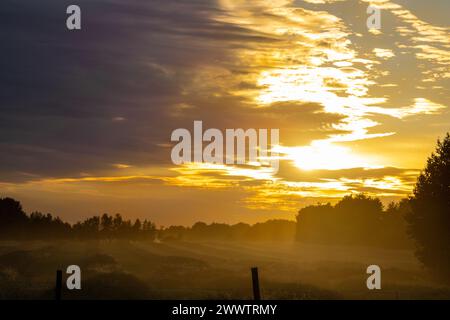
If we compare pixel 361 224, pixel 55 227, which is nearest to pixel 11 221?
pixel 55 227

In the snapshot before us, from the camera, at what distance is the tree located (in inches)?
2071

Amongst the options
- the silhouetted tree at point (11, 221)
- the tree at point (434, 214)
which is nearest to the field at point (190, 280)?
the tree at point (434, 214)

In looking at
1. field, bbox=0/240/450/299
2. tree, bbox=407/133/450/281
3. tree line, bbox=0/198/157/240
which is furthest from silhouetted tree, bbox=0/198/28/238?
tree, bbox=407/133/450/281

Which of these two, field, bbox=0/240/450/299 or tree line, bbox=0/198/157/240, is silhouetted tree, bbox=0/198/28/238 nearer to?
tree line, bbox=0/198/157/240

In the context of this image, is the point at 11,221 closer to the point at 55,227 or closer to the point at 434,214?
the point at 55,227

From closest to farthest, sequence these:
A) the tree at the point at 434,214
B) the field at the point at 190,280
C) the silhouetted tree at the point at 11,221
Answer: the field at the point at 190,280 → the tree at the point at 434,214 → the silhouetted tree at the point at 11,221

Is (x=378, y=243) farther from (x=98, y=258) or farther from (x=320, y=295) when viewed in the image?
(x=320, y=295)

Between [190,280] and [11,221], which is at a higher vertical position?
[11,221]

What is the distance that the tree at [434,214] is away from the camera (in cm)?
5259

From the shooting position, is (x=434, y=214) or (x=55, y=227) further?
(x=55, y=227)

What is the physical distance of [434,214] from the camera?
176 feet

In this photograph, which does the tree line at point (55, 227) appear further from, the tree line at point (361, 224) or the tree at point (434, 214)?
the tree at point (434, 214)

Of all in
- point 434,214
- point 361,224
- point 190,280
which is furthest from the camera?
point 361,224
